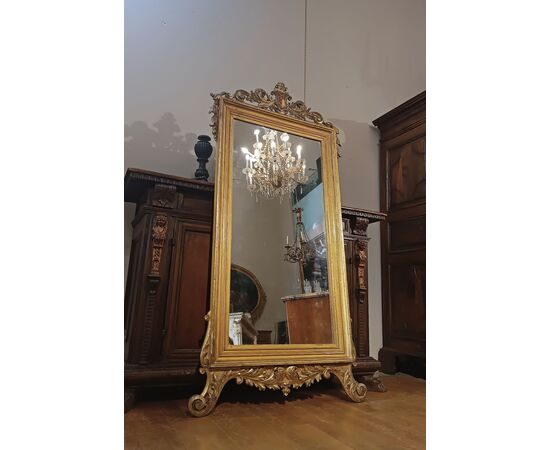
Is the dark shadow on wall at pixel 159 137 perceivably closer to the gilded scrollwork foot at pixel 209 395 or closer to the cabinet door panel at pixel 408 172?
the gilded scrollwork foot at pixel 209 395

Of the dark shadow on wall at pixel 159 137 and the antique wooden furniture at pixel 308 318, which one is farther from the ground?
the dark shadow on wall at pixel 159 137

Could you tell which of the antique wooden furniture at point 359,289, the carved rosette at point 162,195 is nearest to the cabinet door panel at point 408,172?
the antique wooden furniture at point 359,289

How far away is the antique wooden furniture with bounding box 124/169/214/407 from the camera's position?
1.53 metres

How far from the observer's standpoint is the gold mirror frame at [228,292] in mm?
1480

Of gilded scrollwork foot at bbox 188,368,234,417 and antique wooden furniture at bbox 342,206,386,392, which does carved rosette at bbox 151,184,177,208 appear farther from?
antique wooden furniture at bbox 342,206,386,392

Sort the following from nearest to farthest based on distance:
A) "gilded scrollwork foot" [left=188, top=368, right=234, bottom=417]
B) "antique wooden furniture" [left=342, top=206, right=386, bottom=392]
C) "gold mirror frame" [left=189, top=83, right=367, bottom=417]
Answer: "gilded scrollwork foot" [left=188, top=368, right=234, bottom=417] → "gold mirror frame" [left=189, top=83, right=367, bottom=417] → "antique wooden furniture" [left=342, top=206, right=386, bottom=392]

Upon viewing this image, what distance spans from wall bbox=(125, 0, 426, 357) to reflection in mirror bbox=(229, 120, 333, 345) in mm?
491

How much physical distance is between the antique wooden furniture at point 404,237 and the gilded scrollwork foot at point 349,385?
0.64 metres

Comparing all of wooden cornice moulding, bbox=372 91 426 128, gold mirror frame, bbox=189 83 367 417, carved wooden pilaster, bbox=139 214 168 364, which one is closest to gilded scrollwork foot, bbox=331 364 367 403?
gold mirror frame, bbox=189 83 367 417

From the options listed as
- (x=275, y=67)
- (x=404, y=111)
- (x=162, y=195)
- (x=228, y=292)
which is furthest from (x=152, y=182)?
(x=404, y=111)

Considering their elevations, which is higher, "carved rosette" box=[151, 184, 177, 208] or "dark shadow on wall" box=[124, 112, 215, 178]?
"dark shadow on wall" box=[124, 112, 215, 178]
